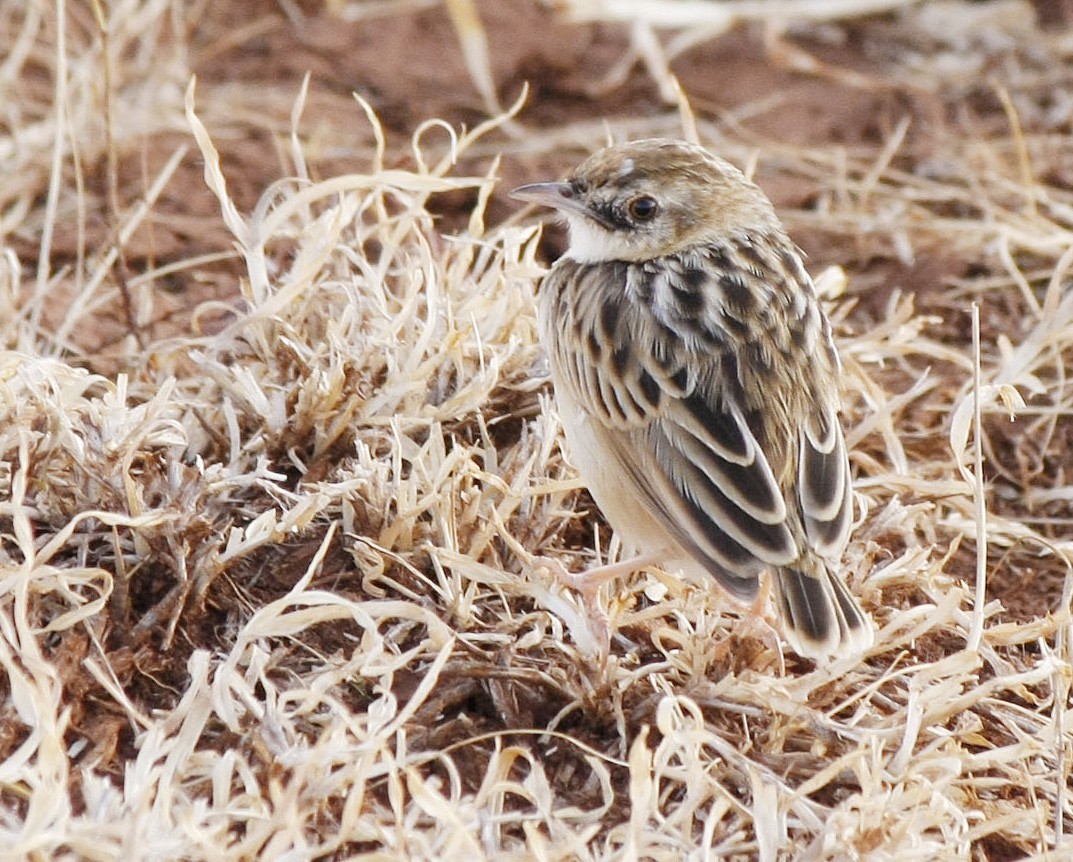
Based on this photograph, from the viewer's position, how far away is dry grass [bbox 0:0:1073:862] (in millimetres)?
4578

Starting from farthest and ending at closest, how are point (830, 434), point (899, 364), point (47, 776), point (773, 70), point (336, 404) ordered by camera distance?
point (773, 70) → point (899, 364) → point (336, 404) → point (830, 434) → point (47, 776)

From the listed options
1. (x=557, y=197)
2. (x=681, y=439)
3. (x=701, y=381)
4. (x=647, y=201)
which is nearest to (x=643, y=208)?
(x=647, y=201)

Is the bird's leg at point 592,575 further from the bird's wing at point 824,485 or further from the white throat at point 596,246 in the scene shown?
the white throat at point 596,246

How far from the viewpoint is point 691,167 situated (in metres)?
6.03

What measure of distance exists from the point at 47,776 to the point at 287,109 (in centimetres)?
532

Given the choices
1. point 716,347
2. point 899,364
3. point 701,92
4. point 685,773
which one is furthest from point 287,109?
point 685,773

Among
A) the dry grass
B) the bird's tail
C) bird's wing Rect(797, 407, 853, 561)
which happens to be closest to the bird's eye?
the dry grass

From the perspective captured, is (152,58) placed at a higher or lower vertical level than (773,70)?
higher

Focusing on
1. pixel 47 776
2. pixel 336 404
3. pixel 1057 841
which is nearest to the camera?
pixel 47 776

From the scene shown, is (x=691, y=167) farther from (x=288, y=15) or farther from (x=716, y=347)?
(x=288, y=15)

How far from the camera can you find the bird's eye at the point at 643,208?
6000 millimetres

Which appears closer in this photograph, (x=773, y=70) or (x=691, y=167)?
(x=691, y=167)

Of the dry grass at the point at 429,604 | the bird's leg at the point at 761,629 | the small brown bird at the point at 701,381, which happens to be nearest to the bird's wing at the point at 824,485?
the small brown bird at the point at 701,381

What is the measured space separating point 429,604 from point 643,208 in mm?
1575
